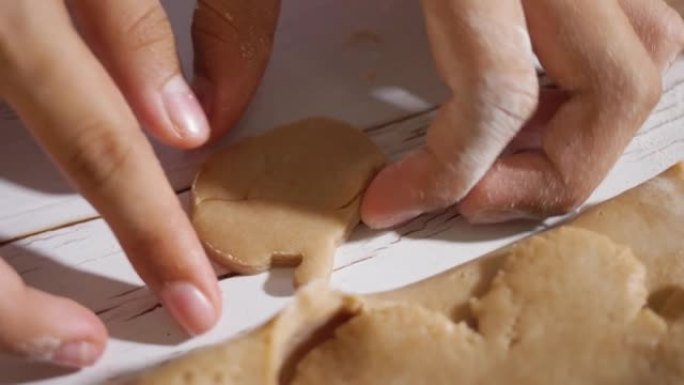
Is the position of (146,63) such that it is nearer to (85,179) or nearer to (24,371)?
(85,179)

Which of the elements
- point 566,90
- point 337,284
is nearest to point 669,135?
point 566,90

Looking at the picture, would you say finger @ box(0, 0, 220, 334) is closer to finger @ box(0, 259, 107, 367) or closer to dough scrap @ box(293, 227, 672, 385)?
finger @ box(0, 259, 107, 367)

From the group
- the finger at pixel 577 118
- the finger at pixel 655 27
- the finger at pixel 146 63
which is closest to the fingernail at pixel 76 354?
the finger at pixel 146 63

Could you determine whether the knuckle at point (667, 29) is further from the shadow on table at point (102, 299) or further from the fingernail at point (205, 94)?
the shadow on table at point (102, 299)

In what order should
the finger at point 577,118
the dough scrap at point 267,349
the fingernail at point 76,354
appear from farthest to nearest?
1. the finger at point 577,118
2. the fingernail at point 76,354
3. the dough scrap at point 267,349

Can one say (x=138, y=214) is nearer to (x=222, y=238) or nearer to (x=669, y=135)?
(x=222, y=238)

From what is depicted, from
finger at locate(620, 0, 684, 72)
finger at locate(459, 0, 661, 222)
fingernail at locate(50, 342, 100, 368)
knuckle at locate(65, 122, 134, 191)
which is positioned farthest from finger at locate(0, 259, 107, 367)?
finger at locate(620, 0, 684, 72)

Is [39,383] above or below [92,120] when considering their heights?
below
